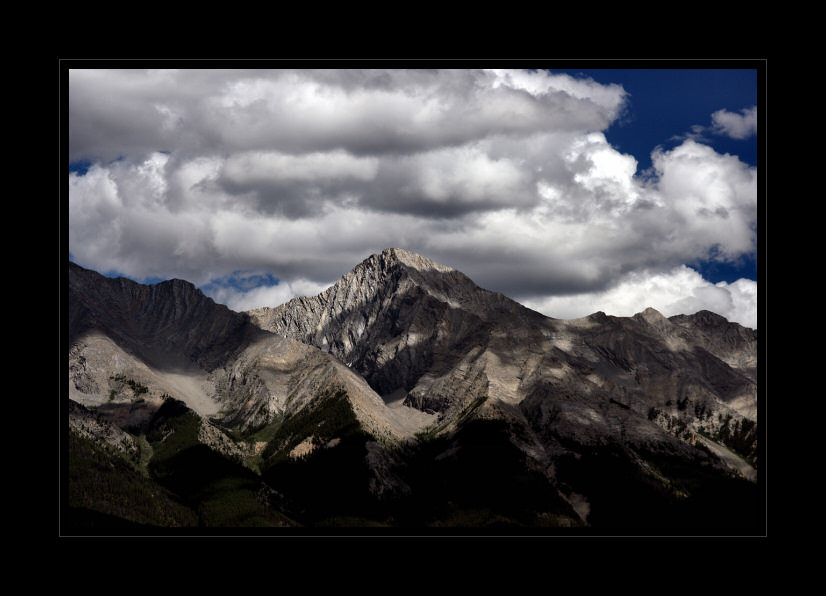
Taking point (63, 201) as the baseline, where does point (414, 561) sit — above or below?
below

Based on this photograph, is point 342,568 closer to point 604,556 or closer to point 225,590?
point 225,590

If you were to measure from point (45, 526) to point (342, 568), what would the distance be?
836cm

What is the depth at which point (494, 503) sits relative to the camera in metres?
179
